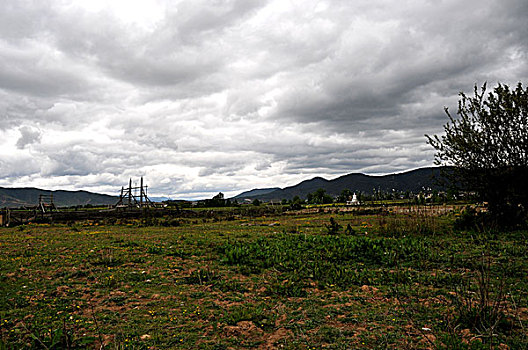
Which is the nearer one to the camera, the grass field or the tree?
the grass field

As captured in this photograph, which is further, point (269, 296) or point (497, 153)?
point (497, 153)

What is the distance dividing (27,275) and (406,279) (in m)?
9.67

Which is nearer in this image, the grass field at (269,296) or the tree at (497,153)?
the grass field at (269,296)

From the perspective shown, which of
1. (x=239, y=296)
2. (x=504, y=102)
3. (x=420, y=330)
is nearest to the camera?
(x=420, y=330)

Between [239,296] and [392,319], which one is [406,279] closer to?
[392,319]

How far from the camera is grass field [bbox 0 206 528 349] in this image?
5.05m

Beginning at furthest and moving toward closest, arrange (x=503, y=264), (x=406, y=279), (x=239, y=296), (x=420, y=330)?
(x=503, y=264)
(x=406, y=279)
(x=239, y=296)
(x=420, y=330)

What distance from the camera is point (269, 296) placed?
7.21 metres

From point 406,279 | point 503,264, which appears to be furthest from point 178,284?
point 503,264

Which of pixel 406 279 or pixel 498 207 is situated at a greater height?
pixel 498 207

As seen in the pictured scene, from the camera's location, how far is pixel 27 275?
835cm

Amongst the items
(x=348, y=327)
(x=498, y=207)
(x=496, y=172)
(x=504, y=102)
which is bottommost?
(x=348, y=327)

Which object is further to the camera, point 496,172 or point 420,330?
point 496,172

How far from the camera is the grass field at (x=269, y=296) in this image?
5047mm
